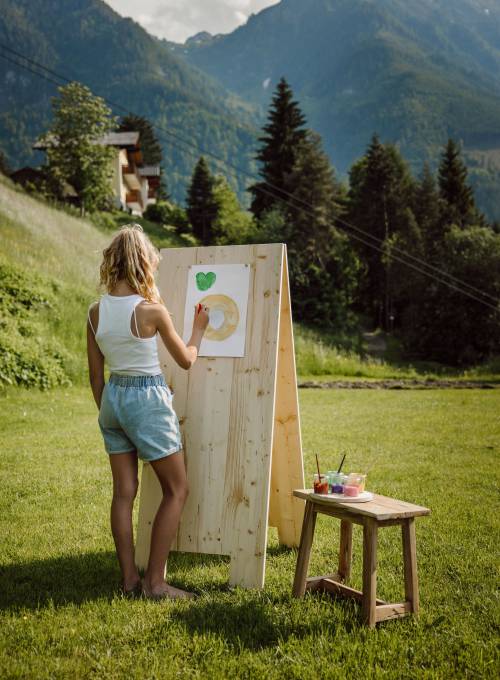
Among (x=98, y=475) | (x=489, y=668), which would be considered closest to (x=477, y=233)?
(x=98, y=475)

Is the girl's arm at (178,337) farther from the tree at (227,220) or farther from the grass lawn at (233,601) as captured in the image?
the tree at (227,220)

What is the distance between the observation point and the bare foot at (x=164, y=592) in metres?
3.67

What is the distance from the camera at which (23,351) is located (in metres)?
12.4

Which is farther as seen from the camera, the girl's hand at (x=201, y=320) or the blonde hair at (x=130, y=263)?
the girl's hand at (x=201, y=320)

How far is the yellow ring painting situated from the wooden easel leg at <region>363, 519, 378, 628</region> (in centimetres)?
157

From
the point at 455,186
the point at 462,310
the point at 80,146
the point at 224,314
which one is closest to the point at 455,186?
the point at 455,186

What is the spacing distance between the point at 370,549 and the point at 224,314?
1.79 metres

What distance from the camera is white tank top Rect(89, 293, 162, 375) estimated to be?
11.6 ft

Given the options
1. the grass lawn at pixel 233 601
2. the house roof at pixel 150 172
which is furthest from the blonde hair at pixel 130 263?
the house roof at pixel 150 172

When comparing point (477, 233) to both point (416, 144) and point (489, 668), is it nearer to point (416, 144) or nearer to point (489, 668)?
point (489, 668)

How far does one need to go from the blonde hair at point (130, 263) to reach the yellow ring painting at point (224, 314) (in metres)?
0.70

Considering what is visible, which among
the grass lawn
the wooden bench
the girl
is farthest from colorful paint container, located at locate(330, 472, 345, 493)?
the girl

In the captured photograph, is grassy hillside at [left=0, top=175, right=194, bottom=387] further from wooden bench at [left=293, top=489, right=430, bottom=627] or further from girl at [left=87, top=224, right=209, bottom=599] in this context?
wooden bench at [left=293, top=489, right=430, bottom=627]

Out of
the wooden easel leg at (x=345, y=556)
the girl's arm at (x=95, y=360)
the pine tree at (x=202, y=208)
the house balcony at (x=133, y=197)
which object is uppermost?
the house balcony at (x=133, y=197)
